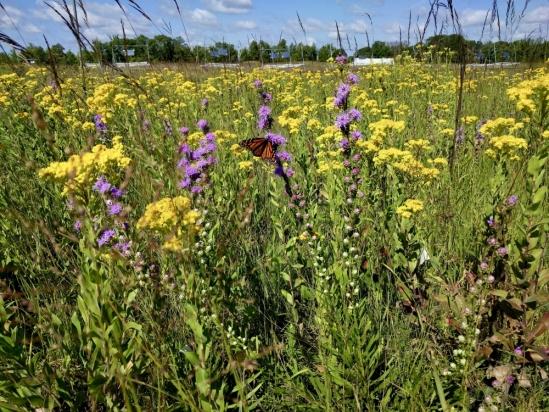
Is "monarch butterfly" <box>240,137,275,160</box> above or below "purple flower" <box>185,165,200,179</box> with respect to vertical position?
above

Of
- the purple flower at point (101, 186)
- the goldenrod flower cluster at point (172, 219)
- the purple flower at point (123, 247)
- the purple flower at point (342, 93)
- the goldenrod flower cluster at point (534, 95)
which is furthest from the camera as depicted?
the purple flower at point (342, 93)

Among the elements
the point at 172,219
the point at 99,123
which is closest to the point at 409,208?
the point at 172,219

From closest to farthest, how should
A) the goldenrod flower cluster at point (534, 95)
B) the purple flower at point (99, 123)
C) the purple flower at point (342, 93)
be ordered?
the goldenrod flower cluster at point (534, 95) → the purple flower at point (342, 93) → the purple flower at point (99, 123)

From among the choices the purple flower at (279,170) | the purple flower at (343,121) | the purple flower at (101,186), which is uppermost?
the purple flower at (343,121)

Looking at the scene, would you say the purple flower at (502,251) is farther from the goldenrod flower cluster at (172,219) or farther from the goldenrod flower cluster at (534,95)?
the goldenrod flower cluster at (172,219)

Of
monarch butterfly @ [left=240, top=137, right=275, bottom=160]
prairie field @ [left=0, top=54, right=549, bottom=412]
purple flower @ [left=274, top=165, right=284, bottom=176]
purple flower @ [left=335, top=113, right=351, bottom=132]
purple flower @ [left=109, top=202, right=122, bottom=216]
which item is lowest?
prairie field @ [left=0, top=54, right=549, bottom=412]

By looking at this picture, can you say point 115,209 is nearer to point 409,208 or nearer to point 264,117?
point 264,117

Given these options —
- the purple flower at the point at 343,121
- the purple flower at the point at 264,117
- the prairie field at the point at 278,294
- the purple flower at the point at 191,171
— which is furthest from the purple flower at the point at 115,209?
the purple flower at the point at 343,121

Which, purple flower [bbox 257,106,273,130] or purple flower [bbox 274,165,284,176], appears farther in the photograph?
purple flower [bbox 257,106,273,130]

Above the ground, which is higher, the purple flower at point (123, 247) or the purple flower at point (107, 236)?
the purple flower at point (107, 236)

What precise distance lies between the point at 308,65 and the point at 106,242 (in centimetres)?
1054

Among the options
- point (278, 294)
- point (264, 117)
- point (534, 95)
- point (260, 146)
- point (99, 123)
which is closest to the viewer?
point (534, 95)

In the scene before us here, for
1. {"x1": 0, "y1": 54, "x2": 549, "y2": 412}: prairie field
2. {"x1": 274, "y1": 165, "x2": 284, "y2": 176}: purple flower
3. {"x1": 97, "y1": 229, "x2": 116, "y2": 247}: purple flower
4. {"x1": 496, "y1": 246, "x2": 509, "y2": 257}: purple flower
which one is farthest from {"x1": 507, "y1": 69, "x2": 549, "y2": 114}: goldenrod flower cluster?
{"x1": 97, "y1": 229, "x2": 116, "y2": 247}: purple flower

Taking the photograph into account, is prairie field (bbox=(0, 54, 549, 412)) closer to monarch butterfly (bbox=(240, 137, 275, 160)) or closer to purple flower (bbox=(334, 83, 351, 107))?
monarch butterfly (bbox=(240, 137, 275, 160))
